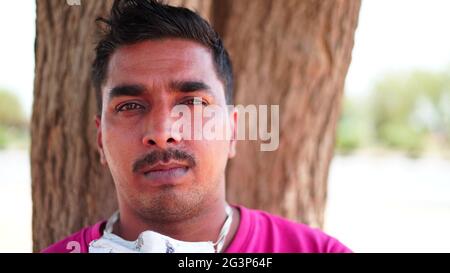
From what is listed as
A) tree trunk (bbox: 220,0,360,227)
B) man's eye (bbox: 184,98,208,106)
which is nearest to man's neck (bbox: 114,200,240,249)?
man's eye (bbox: 184,98,208,106)

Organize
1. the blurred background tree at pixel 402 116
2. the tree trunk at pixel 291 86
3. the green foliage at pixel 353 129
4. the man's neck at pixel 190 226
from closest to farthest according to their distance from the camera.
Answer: the man's neck at pixel 190 226
the tree trunk at pixel 291 86
the blurred background tree at pixel 402 116
the green foliage at pixel 353 129

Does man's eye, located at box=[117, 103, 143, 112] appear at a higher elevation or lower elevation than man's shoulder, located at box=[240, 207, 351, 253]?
higher

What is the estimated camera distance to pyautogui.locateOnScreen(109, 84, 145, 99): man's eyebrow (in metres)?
1.67

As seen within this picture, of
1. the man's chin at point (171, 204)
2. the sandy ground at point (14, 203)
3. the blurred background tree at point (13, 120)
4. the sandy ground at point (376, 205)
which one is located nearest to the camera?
the man's chin at point (171, 204)

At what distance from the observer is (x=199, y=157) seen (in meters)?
1.65

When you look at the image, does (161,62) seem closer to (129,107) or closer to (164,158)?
Answer: (129,107)

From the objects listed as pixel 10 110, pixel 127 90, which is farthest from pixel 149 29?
pixel 10 110

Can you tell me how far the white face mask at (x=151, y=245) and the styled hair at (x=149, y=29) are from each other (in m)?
0.48

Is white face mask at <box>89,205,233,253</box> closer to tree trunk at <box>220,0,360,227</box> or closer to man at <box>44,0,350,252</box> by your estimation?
man at <box>44,0,350,252</box>

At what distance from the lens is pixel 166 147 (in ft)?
5.25

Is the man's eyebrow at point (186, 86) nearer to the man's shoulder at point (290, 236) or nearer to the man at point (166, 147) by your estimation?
the man at point (166, 147)

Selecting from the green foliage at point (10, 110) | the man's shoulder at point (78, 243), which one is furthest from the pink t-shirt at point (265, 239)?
the green foliage at point (10, 110)

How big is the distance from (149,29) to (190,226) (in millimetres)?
655

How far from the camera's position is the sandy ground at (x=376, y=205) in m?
4.93
